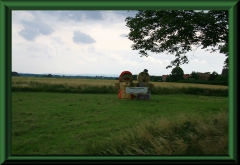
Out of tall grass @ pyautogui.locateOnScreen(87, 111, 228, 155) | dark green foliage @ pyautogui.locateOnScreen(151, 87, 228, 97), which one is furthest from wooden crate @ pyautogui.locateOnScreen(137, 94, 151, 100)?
tall grass @ pyautogui.locateOnScreen(87, 111, 228, 155)

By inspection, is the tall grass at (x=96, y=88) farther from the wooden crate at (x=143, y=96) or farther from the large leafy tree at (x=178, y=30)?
the large leafy tree at (x=178, y=30)

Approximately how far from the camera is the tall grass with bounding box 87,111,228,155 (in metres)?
4.12

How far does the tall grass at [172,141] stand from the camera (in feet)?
13.5

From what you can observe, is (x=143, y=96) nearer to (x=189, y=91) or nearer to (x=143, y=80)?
(x=143, y=80)

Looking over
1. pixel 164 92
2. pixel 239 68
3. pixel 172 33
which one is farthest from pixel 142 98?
pixel 239 68

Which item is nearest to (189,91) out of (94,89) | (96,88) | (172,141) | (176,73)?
(96,88)

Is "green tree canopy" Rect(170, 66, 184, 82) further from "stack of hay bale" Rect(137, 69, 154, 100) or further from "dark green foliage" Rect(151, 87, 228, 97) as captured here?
"dark green foliage" Rect(151, 87, 228, 97)

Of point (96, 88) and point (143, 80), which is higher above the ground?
point (143, 80)

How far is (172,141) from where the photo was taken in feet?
15.1

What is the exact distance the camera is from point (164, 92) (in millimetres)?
21156
